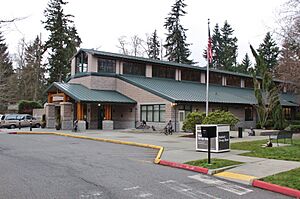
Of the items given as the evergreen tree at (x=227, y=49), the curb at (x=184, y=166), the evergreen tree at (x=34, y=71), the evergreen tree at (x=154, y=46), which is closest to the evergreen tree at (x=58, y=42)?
the evergreen tree at (x=34, y=71)

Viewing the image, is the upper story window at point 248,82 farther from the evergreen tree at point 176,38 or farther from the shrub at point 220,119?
the shrub at point 220,119

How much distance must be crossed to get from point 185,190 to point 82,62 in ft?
107

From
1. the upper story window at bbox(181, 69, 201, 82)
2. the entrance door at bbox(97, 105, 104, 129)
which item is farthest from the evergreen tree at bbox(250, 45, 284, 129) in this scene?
the entrance door at bbox(97, 105, 104, 129)

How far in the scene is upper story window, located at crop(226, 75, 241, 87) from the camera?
49406 mm

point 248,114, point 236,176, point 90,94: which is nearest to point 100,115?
point 90,94

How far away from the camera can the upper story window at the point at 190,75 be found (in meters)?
43.7

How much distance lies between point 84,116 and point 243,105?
18613 mm

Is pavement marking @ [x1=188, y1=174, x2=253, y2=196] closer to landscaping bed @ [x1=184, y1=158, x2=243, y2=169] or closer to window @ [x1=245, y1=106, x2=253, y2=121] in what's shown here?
landscaping bed @ [x1=184, y1=158, x2=243, y2=169]

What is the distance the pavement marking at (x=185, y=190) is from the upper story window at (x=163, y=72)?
1259 inches

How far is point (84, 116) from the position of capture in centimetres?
3634

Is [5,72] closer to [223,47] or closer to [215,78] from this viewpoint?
[215,78]

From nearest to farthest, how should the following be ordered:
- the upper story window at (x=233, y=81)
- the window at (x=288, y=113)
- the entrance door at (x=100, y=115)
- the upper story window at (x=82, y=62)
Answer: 1. the entrance door at (x=100, y=115)
2. the upper story window at (x=82, y=62)
3. the window at (x=288, y=113)
4. the upper story window at (x=233, y=81)

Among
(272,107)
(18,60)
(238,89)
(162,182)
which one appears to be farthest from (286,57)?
(18,60)

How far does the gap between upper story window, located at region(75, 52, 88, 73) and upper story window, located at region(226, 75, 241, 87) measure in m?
21.6
